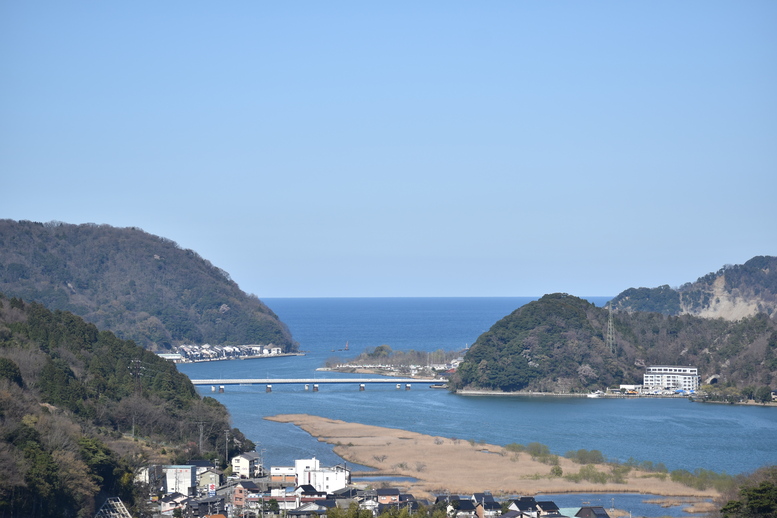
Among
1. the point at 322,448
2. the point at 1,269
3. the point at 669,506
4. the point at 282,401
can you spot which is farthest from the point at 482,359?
the point at 1,269

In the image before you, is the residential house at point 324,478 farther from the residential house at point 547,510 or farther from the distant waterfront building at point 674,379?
the distant waterfront building at point 674,379

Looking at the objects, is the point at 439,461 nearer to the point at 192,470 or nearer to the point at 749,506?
the point at 192,470

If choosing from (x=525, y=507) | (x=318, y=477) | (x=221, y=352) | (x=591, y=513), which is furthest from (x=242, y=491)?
(x=221, y=352)

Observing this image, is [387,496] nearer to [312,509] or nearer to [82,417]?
[312,509]

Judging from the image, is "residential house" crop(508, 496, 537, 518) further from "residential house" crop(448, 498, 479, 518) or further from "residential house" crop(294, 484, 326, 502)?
"residential house" crop(294, 484, 326, 502)

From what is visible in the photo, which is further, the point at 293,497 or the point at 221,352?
the point at 221,352

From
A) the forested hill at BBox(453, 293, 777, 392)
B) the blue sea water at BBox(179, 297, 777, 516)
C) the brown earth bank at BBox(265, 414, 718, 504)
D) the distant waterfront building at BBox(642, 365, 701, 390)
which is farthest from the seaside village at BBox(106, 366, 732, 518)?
the distant waterfront building at BBox(642, 365, 701, 390)
